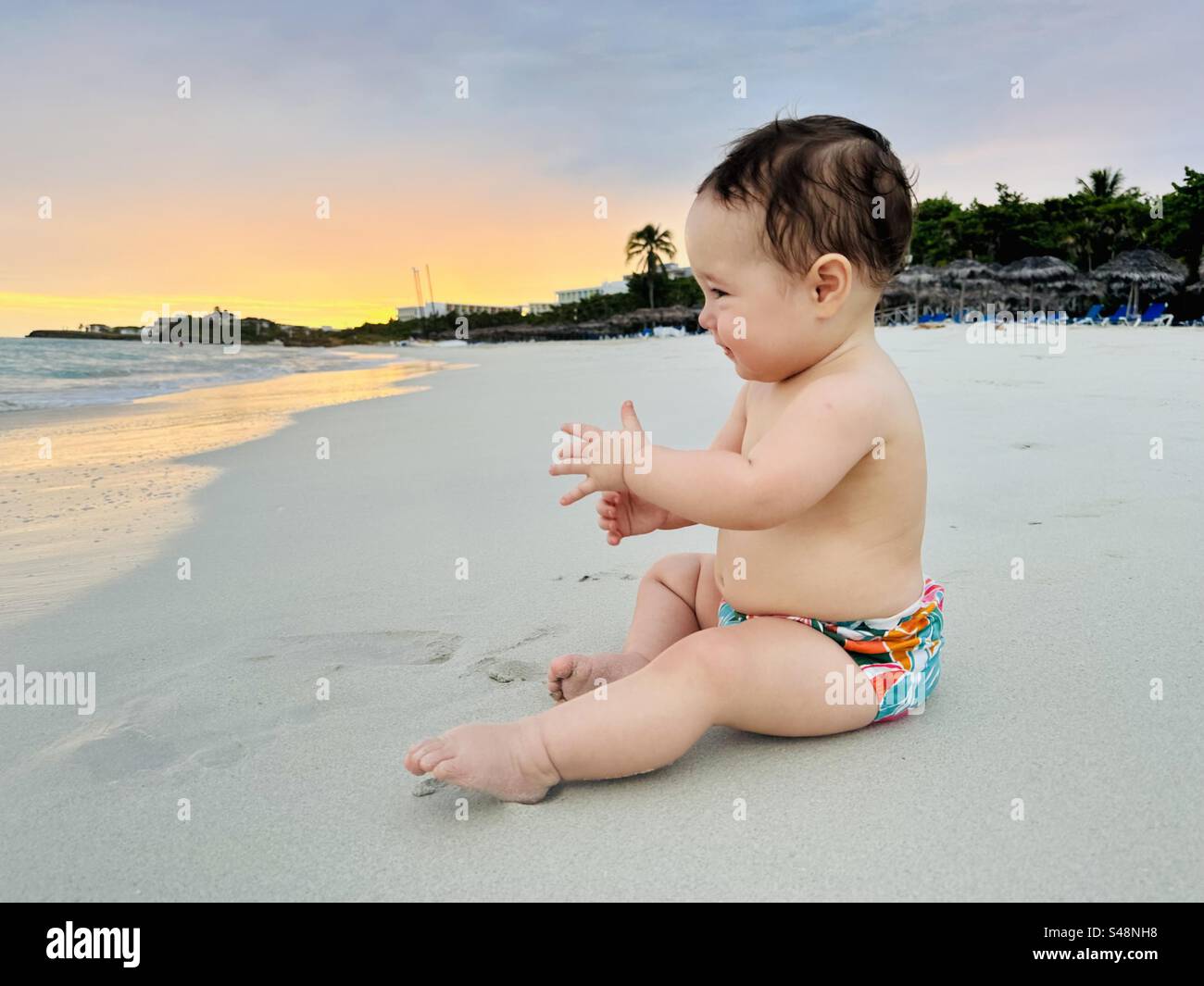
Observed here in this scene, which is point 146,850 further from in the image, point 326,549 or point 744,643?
point 326,549

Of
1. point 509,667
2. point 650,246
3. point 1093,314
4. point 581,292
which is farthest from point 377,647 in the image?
point 581,292

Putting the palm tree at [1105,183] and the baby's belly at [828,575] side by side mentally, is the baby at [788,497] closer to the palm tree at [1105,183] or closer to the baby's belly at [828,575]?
the baby's belly at [828,575]

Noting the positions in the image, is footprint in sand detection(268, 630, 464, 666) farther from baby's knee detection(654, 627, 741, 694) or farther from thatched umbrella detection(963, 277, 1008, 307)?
thatched umbrella detection(963, 277, 1008, 307)

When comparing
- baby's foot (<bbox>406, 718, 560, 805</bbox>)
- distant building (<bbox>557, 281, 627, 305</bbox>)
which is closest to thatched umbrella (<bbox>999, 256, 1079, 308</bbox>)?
baby's foot (<bbox>406, 718, 560, 805</bbox>)

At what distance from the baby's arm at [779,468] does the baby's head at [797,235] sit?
108 millimetres

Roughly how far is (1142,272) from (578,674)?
25571 mm

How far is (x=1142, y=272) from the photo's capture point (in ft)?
73.6

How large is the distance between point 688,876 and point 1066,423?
3764 mm

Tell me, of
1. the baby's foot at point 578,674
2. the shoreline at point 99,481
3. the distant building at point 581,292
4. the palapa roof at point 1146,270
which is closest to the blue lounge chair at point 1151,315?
the palapa roof at point 1146,270

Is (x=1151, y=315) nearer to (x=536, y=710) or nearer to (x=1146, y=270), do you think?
(x=1146, y=270)
